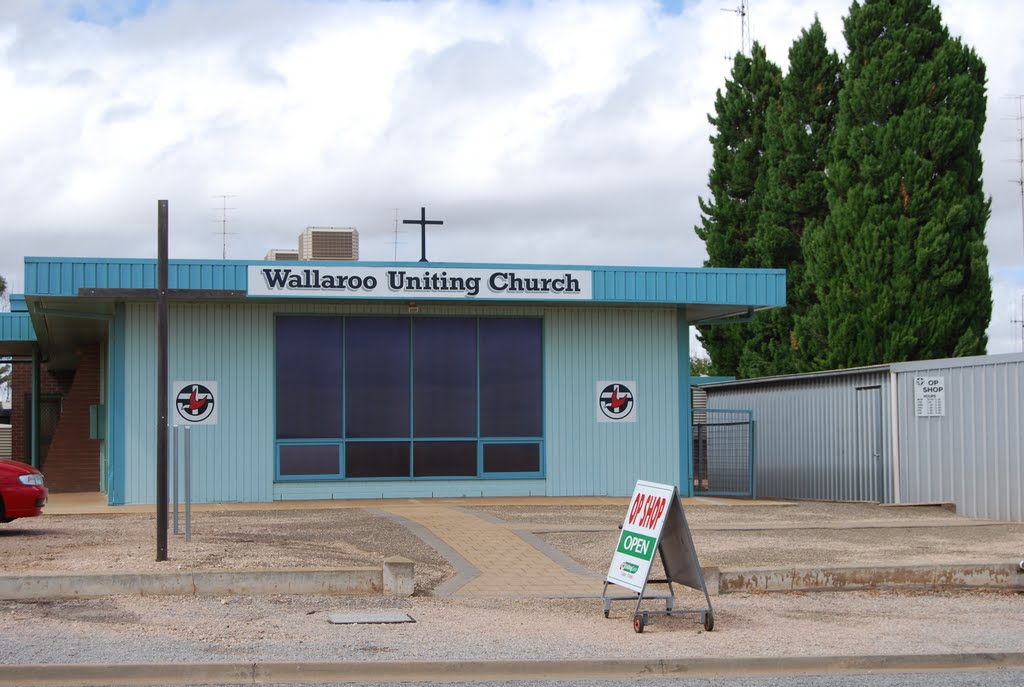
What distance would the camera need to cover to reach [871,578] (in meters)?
12.1

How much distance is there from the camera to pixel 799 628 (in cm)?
1026

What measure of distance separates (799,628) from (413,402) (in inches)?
462

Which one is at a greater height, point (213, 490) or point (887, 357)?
point (887, 357)

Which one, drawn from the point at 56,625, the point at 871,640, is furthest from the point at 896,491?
the point at 56,625

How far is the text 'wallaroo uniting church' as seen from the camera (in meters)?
19.9

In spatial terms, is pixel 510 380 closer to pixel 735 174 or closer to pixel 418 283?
pixel 418 283

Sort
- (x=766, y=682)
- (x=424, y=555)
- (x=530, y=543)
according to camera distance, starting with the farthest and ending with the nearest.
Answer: (x=530, y=543)
(x=424, y=555)
(x=766, y=682)

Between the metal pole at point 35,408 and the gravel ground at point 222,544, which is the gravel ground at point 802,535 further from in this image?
the metal pole at point 35,408

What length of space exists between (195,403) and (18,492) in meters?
5.57

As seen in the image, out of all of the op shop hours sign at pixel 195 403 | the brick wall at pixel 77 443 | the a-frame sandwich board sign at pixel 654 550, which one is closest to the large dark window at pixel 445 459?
the op shop hours sign at pixel 195 403

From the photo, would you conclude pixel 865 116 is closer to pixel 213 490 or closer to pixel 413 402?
pixel 413 402

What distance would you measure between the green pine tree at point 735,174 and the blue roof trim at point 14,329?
20731 millimetres

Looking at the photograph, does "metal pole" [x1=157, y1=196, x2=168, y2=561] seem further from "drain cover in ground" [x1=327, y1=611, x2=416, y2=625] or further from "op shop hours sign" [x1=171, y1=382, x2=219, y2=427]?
"op shop hours sign" [x1=171, y1=382, x2=219, y2=427]

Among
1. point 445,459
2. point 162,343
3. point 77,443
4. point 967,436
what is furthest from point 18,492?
point 77,443
